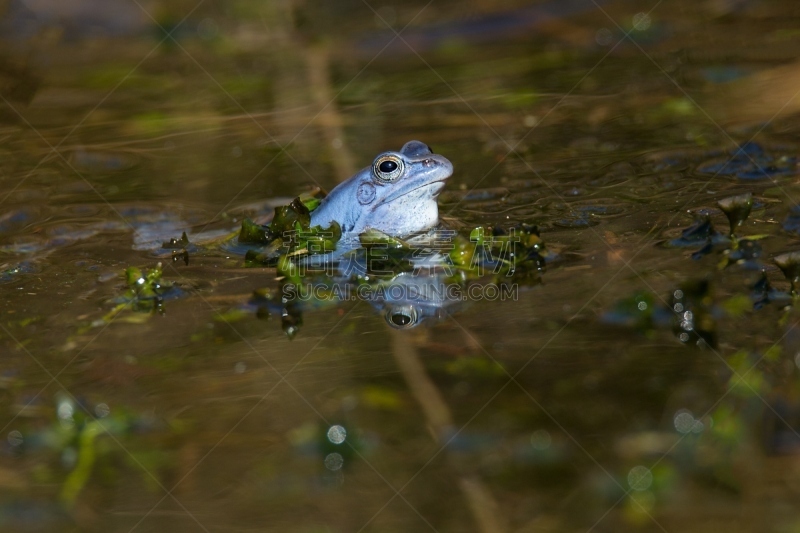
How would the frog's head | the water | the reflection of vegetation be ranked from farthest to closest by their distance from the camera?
the frog's head, the reflection of vegetation, the water

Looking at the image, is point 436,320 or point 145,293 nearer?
point 436,320

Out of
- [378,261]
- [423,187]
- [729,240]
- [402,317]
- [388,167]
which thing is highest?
[388,167]

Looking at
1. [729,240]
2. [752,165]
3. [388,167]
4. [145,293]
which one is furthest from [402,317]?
[752,165]

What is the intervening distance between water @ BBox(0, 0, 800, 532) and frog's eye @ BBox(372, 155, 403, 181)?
664mm

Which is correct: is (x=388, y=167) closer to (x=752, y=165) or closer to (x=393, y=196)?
(x=393, y=196)

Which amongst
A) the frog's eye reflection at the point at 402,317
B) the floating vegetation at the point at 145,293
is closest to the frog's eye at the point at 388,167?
the frog's eye reflection at the point at 402,317

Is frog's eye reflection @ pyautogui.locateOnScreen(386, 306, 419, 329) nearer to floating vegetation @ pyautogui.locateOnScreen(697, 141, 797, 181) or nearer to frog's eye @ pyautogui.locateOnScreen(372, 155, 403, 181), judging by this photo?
frog's eye @ pyautogui.locateOnScreen(372, 155, 403, 181)

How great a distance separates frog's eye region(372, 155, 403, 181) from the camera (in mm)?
6164

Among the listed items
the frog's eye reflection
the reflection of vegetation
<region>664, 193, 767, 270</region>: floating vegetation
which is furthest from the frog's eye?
<region>664, 193, 767, 270</region>: floating vegetation

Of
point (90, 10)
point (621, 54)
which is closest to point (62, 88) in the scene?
point (90, 10)

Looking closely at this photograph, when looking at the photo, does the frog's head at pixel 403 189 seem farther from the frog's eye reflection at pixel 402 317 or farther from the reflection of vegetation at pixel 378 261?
the frog's eye reflection at pixel 402 317

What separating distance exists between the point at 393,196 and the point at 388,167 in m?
0.21

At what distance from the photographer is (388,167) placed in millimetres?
6211

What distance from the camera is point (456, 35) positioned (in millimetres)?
11016
